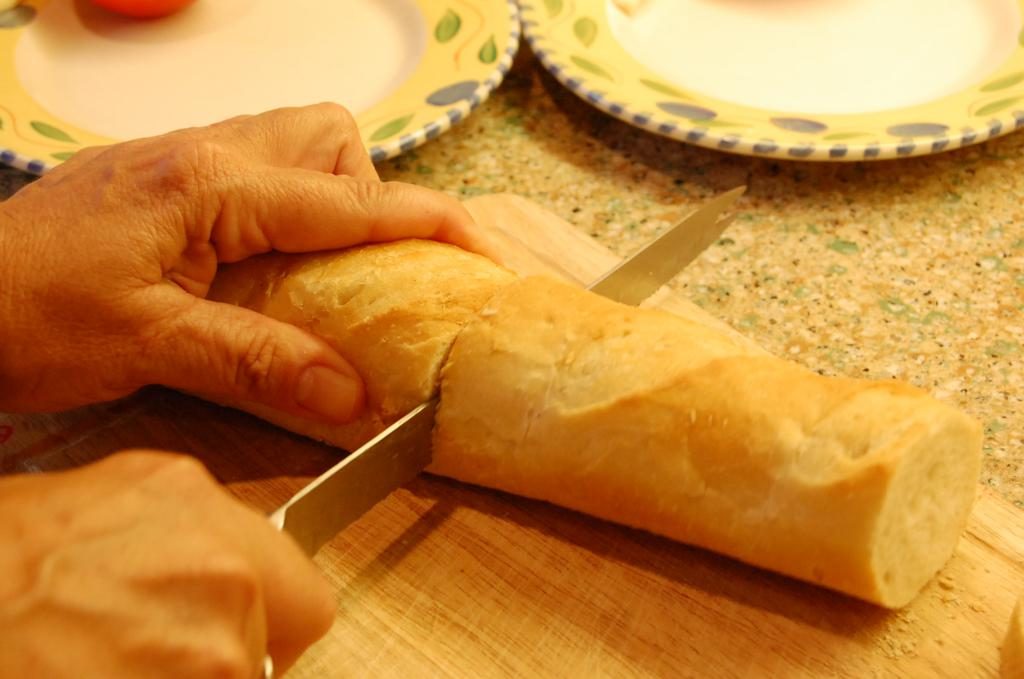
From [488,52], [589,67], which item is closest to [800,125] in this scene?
[589,67]

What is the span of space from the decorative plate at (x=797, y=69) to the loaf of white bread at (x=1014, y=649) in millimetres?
1018

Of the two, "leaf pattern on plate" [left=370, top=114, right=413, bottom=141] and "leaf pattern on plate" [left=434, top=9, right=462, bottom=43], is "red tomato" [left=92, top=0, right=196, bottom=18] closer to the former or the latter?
"leaf pattern on plate" [left=434, top=9, right=462, bottom=43]

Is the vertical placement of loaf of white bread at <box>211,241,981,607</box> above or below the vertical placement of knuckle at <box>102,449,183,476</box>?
below

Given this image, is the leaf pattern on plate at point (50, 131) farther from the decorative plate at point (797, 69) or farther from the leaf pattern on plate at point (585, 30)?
the leaf pattern on plate at point (585, 30)

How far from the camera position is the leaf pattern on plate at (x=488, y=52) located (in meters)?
2.18

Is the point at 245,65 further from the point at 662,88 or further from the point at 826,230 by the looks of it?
the point at 826,230

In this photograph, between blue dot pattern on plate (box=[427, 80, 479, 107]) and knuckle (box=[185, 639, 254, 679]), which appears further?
blue dot pattern on plate (box=[427, 80, 479, 107])

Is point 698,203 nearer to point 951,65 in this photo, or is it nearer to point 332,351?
point 951,65

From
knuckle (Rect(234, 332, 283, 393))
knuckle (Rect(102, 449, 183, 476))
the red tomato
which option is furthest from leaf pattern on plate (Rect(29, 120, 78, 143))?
knuckle (Rect(102, 449, 183, 476))

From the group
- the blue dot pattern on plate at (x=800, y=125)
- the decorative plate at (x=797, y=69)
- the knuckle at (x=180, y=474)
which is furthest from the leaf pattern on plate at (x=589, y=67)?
the knuckle at (x=180, y=474)

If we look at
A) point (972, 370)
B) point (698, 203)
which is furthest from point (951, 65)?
point (972, 370)

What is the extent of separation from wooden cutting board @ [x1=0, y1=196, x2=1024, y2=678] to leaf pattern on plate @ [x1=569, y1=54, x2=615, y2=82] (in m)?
1.14

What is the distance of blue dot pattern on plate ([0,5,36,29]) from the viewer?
236 cm

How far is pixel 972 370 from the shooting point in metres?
1.60
